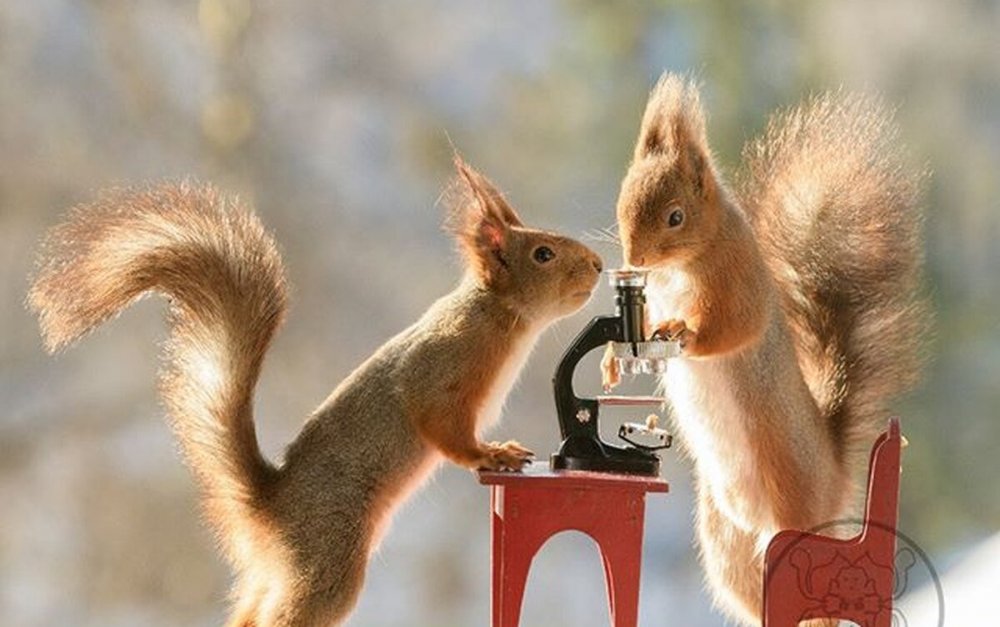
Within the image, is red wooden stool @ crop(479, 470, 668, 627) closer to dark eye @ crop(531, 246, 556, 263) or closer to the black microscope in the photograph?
the black microscope

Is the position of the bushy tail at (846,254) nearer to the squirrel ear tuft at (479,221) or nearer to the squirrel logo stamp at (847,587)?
the squirrel logo stamp at (847,587)

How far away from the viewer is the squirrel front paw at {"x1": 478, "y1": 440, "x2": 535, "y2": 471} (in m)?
1.92

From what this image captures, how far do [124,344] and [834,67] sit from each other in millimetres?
1430

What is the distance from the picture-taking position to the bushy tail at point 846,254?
224 centimetres

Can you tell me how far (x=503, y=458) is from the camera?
1926 millimetres

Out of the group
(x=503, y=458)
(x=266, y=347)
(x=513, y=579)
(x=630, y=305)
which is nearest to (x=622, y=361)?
(x=630, y=305)

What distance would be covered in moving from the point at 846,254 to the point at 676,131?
1.26ft

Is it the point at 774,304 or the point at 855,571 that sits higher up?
the point at 774,304

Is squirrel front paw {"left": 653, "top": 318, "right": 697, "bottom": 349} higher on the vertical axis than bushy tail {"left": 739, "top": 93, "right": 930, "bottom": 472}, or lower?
lower

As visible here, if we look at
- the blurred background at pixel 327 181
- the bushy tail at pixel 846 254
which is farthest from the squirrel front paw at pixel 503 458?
the blurred background at pixel 327 181

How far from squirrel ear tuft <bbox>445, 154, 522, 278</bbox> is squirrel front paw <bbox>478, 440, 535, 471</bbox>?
210 millimetres

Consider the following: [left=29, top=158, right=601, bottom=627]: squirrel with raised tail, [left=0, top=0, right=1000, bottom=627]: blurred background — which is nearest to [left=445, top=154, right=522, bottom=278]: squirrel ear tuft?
[left=29, top=158, right=601, bottom=627]: squirrel with raised tail

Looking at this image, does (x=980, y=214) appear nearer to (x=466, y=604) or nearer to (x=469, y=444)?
(x=466, y=604)

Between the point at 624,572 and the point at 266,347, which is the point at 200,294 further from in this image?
the point at 624,572
